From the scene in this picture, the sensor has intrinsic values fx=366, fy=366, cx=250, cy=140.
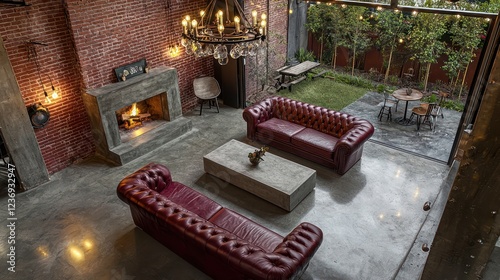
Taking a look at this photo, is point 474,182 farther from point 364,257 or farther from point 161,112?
point 161,112

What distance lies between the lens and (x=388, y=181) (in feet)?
22.4

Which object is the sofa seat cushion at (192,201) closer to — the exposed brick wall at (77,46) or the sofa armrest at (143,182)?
the sofa armrest at (143,182)

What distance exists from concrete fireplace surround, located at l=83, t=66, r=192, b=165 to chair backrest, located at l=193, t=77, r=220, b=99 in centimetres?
87

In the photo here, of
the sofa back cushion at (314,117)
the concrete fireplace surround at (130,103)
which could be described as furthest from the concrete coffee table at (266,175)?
the concrete fireplace surround at (130,103)

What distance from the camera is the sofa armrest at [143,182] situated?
5277mm

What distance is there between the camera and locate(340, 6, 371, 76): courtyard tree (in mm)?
10922

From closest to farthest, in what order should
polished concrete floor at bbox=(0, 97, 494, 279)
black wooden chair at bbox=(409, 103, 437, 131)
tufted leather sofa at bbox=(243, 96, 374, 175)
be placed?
polished concrete floor at bbox=(0, 97, 494, 279), tufted leather sofa at bbox=(243, 96, 374, 175), black wooden chair at bbox=(409, 103, 437, 131)

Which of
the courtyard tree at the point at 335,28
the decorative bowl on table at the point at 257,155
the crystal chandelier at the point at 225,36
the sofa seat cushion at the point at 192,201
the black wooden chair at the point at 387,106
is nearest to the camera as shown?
the crystal chandelier at the point at 225,36

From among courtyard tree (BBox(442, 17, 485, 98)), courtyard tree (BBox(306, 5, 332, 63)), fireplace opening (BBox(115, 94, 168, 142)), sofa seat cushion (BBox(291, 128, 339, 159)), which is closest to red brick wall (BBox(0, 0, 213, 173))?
fireplace opening (BBox(115, 94, 168, 142))

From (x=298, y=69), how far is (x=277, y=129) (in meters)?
3.58

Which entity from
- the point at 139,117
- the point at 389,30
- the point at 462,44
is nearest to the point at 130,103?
the point at 139,117

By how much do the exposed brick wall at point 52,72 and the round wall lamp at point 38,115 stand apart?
12 cm

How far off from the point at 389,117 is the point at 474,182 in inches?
302

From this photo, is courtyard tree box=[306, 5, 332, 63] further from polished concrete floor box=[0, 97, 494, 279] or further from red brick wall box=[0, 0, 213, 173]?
polished concrete floor box=[0, 97, 494, 279]
